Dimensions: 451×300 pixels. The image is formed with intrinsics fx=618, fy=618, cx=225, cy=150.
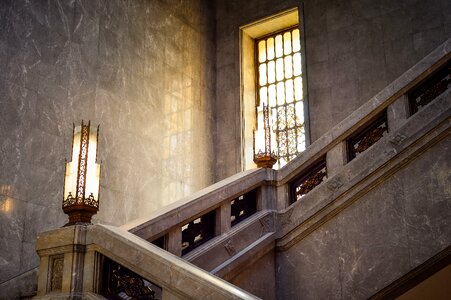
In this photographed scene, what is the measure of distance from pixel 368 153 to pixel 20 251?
5581 mm

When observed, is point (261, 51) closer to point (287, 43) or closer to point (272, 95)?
point (287, 43)

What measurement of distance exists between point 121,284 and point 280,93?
9.83 metres

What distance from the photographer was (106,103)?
39.3 feet

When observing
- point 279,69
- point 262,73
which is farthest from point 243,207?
point 262,73

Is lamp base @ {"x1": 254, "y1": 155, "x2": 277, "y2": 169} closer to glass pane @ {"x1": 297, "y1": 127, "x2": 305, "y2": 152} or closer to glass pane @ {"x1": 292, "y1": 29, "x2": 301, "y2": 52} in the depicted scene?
glass pane @ {"x1": 297, "y1": 127, "x2": 305, "y2": 152}

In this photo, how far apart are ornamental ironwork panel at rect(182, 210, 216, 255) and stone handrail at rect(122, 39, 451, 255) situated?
10cm

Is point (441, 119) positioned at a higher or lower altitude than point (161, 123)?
lower

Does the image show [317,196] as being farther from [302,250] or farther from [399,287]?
[399,287]

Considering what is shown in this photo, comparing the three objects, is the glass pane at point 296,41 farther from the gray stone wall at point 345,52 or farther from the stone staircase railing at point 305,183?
the stone staircase railing at point 305,183

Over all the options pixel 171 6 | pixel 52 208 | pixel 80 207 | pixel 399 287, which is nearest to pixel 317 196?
pixel 399 287

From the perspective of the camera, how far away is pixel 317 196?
26.1ft

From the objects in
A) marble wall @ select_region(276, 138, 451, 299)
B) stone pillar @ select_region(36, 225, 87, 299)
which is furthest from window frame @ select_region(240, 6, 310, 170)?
stone pillar @ select_region(36, 225, 87, 299)

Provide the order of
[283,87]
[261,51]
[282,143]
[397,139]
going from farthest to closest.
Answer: [261,51] → [283,87] → [282,143] → [397,139]

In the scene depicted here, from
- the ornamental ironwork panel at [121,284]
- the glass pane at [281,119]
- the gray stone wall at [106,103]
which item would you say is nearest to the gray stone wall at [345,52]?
the gray stone wall at [106,103]
